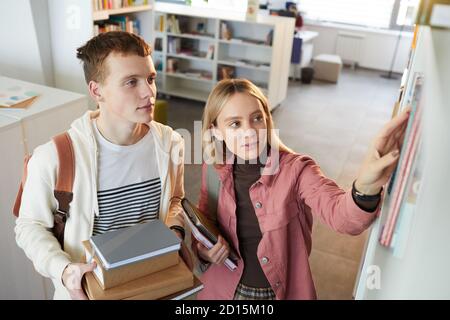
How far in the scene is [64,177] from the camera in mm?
1307

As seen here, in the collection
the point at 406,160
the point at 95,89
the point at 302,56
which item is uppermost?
the point at 406,160

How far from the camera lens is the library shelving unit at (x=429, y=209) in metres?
0.51

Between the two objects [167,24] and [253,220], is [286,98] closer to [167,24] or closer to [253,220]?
[167,24]

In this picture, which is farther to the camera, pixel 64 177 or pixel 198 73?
pixel 198 73

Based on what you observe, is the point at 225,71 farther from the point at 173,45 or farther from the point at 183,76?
the point at 173,45

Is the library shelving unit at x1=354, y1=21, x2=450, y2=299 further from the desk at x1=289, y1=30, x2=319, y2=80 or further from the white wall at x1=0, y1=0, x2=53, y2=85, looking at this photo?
the desk at x1=289, y1=30, x2=319, y2=80

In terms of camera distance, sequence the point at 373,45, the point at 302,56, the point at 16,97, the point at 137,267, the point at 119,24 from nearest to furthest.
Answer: the point at 137,267
the point at 16,97
the point at 119,24
the point at 302,56
the point at 373,45

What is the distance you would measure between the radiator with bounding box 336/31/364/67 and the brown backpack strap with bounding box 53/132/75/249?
1004 centimetres

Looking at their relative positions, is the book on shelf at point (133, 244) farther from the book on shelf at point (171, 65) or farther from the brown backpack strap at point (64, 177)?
the book on shelf at point (171, 65)

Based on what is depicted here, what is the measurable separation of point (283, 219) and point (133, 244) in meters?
0.51

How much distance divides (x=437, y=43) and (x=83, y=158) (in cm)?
111

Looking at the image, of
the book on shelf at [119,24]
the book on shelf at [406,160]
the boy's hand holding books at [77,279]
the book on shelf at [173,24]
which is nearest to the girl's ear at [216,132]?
the boy's hand holding books at [77,279]

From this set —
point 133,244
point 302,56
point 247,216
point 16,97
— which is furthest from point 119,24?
point 302,56

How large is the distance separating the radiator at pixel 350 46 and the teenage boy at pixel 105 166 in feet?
32.2
